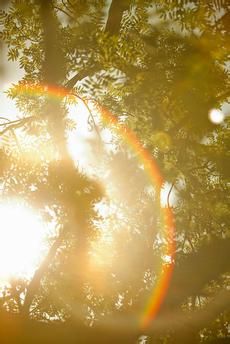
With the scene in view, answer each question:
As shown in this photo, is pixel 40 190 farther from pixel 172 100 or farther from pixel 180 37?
pixel 180 37

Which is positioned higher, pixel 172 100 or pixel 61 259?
pixel 172 100

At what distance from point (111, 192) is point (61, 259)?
2.98 meters

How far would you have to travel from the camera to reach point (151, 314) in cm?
515

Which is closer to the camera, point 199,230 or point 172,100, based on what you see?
point 172,100

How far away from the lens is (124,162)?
440 inches

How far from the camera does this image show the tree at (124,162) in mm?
5254

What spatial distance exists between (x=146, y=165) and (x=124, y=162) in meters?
1.76

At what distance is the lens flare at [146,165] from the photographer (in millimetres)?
5387

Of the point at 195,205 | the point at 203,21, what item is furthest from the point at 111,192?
the point at 203,21

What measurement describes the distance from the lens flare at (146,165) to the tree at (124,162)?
A: 4.5 inches

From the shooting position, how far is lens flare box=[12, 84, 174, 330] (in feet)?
17.7

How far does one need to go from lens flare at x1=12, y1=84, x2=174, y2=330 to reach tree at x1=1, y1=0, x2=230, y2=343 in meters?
0.12

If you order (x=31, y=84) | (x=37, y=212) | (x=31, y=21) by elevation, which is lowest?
(x=37, y=212)

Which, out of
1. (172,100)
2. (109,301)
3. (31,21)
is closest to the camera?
(172,100)
